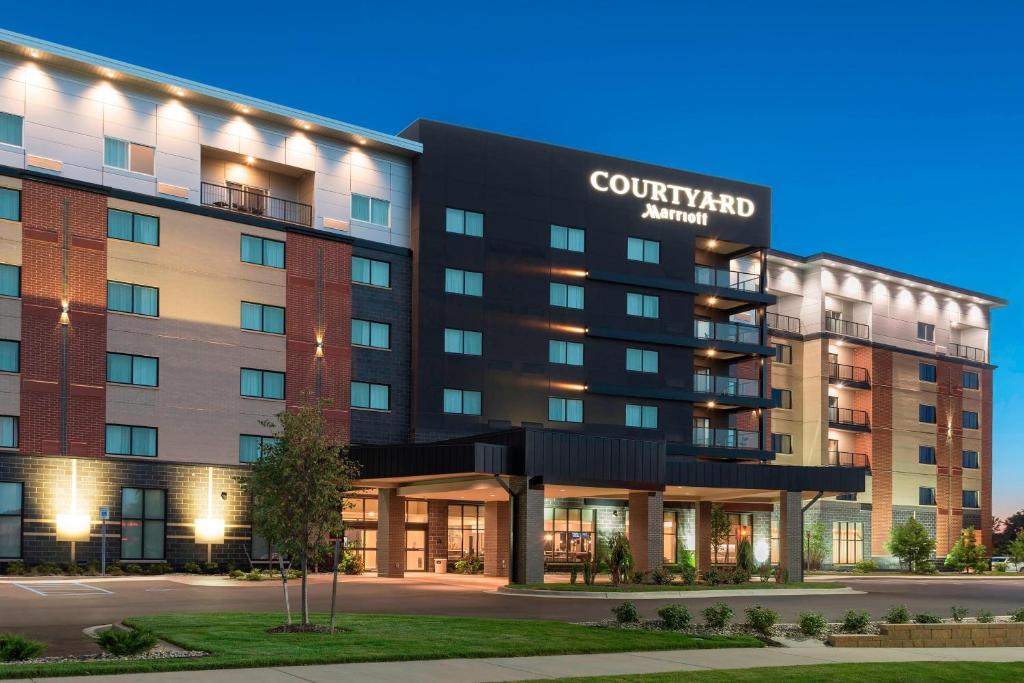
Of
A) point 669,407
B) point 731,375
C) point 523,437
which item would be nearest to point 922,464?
point 731,375

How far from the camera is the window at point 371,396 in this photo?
179 ft

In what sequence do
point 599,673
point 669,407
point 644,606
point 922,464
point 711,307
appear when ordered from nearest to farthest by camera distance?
1. point 599,673
2. point 644,606
3. point 669,407
4. point 711,307
5. point 922,464

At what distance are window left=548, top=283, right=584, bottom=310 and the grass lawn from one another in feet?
118

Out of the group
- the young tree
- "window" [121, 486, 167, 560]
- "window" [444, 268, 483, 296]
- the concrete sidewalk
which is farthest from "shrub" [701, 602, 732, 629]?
"window" [444, 268, 483, 296]

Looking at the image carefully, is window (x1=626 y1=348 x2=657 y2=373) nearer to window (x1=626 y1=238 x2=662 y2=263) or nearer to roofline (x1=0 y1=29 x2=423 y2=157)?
window (x1=626 y1=238 x2=662 y2=263)

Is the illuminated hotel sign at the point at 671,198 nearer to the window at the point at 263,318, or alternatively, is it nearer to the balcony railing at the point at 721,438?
the balcony railing at the point at 721,438

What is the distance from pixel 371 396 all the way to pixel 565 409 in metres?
11.0

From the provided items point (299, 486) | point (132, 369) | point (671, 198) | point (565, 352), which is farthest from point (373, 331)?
point (299, 486)

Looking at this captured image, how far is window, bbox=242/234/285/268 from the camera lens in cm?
5209

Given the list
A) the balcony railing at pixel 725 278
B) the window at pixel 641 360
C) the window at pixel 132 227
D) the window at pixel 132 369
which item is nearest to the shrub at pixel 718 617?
the window at pixel 132 369

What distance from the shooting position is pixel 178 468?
1925 inches

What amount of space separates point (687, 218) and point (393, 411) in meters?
21.5

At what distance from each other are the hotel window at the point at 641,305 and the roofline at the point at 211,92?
14804 mm

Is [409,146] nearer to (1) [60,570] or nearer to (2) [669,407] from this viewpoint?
(2) [669,407]
